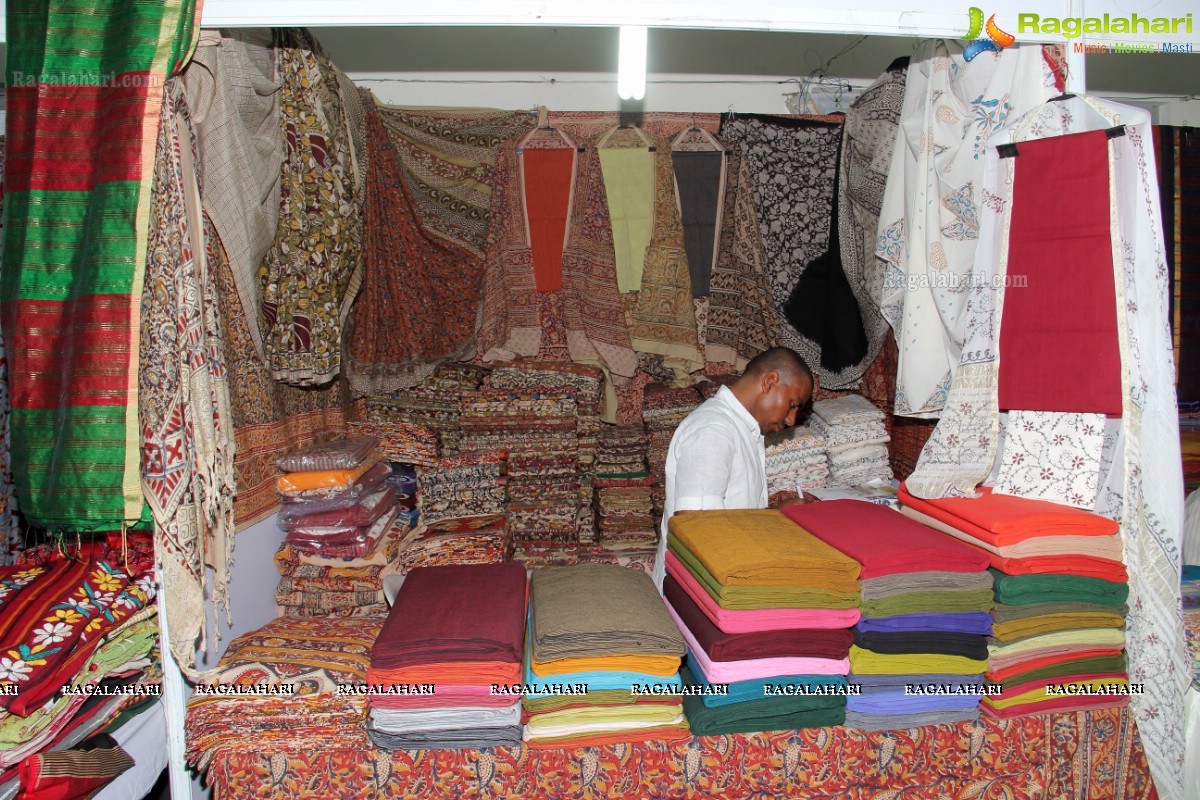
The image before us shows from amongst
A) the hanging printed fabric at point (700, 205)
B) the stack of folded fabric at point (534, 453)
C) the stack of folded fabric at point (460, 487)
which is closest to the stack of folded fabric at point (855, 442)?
the hanging printed fabric at point (700, 205)

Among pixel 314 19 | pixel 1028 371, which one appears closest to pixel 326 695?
pixel 314 19

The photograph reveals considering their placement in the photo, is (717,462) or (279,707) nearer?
(279,707)

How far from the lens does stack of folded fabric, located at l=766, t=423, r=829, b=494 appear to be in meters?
4.14

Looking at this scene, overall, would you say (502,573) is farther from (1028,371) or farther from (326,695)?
(1028,371)

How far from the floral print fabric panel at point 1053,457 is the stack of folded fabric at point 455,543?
7.20ft

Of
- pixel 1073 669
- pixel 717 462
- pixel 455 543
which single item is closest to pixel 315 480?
pixel 455 543

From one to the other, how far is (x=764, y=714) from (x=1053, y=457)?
42.8 inches

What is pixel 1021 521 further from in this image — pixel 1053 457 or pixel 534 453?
pixel 534 453

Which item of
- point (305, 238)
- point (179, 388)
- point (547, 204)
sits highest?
point (547, 204)

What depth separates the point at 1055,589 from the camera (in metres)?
1.92

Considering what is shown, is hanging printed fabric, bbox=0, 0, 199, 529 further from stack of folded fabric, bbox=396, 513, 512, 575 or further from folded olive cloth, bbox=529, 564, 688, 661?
stack of folded fabric, bbox=396, 513, 512, 575

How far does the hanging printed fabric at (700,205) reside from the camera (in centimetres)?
410

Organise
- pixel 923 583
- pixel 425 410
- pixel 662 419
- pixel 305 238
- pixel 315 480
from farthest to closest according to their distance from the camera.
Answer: pixel 662 419
pixel 425 410
pixel 315 480
pixel 305 238
pixel 923 583

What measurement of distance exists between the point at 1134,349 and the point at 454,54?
141 inches
